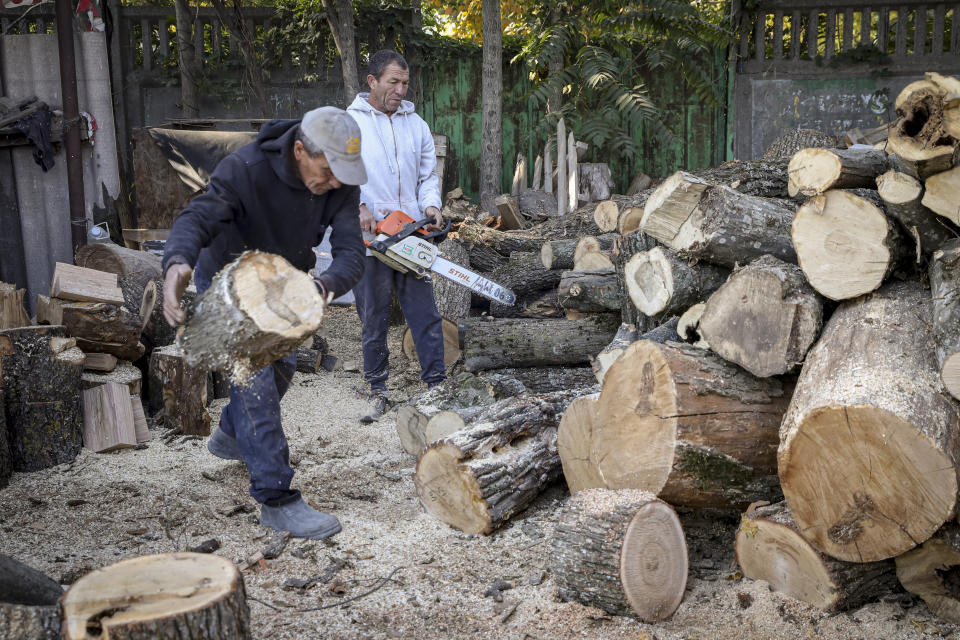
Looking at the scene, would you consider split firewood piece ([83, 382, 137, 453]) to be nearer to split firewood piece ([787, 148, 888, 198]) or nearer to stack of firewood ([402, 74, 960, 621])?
stack of firewood ([402, 74, 960, 621])

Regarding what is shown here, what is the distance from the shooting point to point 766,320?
276 centimetres

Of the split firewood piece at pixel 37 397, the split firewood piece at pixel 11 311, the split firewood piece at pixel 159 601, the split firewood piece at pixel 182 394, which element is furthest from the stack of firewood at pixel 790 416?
the split firewood piece at pixel 11 311

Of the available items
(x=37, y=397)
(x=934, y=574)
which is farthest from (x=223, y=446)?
(x=934, y=574)

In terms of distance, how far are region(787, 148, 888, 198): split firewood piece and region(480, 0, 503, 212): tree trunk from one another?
5310 mm

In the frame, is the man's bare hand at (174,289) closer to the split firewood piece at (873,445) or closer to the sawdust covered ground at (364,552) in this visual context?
the sawdust covered ground at (364,552)

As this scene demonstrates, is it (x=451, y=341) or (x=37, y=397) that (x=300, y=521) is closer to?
(x=37, y=397)

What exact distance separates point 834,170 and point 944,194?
1.45ft

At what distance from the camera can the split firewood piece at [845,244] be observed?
2656 mm

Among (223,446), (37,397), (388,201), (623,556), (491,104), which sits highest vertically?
(491,104)

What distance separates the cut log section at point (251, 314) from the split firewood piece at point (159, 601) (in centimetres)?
79

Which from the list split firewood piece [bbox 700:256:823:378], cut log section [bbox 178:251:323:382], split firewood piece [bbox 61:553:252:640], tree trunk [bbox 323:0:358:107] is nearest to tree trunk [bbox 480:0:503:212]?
tree trunk [bbox 323:0:358:107]

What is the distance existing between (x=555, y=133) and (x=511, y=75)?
0.91 metres

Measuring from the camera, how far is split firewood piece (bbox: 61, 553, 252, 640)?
1.71 m

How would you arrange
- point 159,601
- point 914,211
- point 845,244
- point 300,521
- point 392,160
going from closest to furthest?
point 159,601
point 914,211
point 845,244
point 300,521
point 392,160
